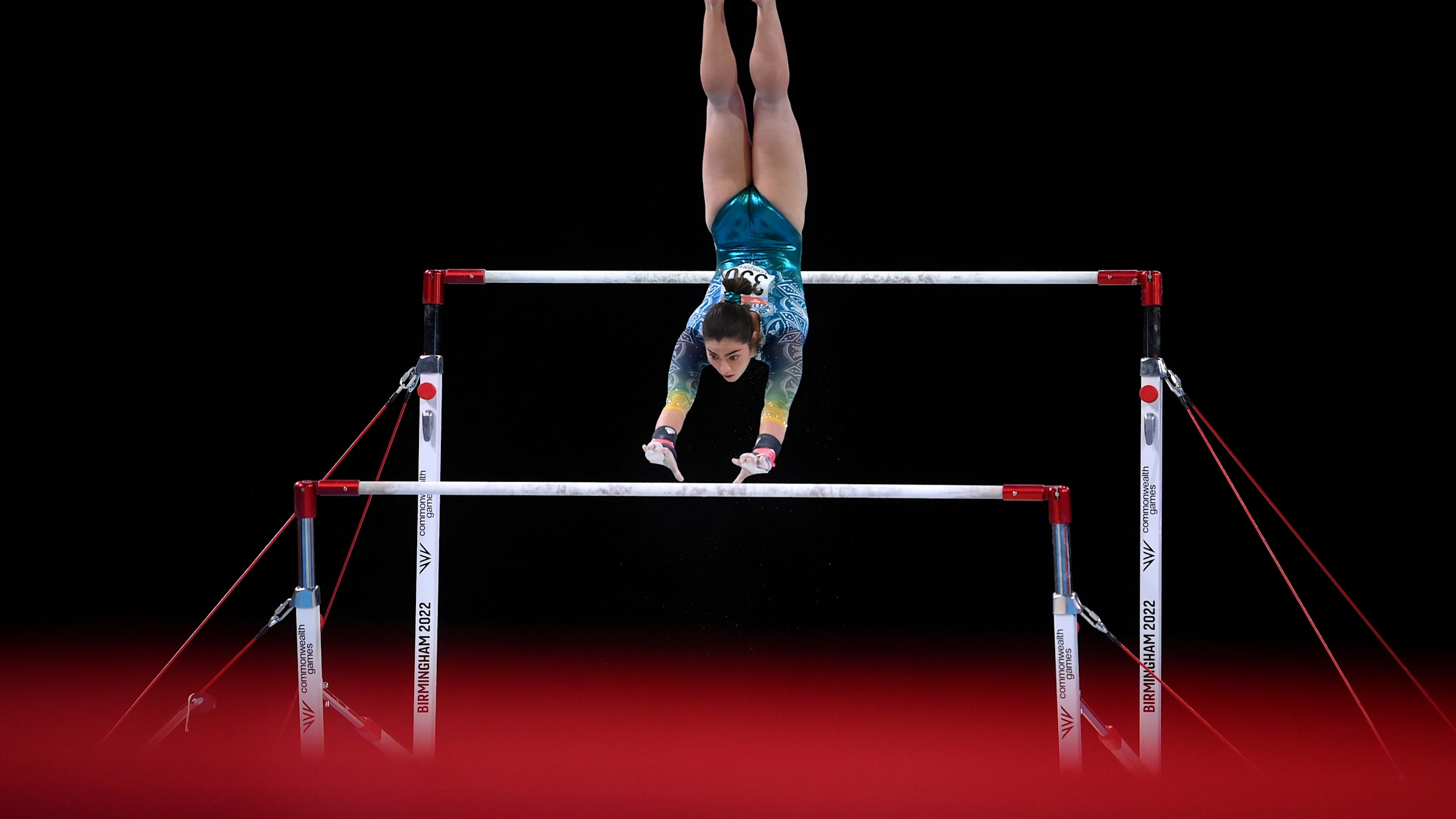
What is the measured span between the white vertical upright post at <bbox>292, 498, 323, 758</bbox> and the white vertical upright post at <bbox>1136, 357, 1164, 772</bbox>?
2630 mm

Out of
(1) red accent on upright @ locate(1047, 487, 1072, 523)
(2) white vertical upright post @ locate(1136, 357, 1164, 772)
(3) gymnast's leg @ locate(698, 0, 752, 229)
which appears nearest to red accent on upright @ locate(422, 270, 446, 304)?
(3) gymnast's leg @ locate(698, 0, 752, 229)

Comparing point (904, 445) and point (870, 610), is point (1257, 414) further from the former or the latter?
point (870, 610)

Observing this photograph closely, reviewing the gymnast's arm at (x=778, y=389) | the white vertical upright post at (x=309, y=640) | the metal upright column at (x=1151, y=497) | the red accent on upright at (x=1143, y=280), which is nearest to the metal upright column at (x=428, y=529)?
the white vertical upright post at (x=309, y=640)

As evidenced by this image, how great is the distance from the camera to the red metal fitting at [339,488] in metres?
3.28

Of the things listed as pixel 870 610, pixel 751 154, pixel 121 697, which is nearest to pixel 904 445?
pixel 870 610

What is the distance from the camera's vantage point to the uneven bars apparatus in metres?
3.15

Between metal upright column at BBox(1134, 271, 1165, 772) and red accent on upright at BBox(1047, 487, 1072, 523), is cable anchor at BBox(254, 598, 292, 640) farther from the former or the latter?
metal upright column at BBox(1134, 271, 1165, 772)

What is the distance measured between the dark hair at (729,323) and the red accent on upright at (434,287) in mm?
1075

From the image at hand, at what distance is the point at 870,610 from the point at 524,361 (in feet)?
7.00

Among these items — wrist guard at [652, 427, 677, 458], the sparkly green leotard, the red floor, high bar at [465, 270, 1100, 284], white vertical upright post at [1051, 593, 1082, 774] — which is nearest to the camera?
the red floor

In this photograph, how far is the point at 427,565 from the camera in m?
3.91

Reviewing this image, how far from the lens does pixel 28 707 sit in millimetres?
4125

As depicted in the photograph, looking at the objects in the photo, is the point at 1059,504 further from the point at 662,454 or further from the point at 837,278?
the point at 837,278

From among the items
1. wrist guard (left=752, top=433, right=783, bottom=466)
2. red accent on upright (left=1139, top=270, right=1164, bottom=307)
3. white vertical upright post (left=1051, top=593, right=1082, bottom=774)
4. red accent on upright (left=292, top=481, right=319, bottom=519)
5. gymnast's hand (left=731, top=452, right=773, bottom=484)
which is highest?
red accent on upright (left=1139, top=270, right=1164, bottom=307)
